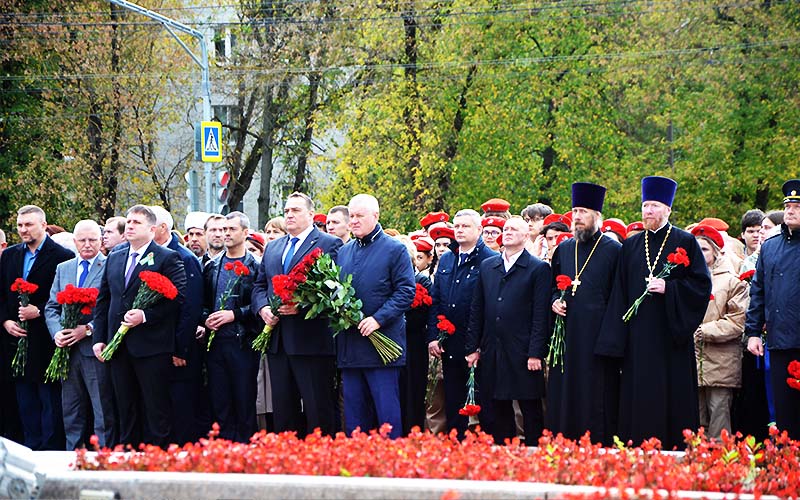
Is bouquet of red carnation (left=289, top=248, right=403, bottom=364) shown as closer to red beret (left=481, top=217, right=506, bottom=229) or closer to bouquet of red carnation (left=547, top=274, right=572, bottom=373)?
bouquet of red carnation (left=547, top=274, right=572, bottom=373)

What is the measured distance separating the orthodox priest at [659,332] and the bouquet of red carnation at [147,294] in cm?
394

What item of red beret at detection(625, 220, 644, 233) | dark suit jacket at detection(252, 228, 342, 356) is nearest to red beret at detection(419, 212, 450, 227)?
red beret at detection(625, 220, 644, 233)

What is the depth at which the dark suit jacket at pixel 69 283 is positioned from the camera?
10.9m

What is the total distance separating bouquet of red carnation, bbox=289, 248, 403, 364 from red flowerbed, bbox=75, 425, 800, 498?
227 centimetres

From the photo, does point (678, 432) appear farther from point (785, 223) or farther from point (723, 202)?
point (723, 202)

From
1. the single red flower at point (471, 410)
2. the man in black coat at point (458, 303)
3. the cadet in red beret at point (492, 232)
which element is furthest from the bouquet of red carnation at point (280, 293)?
the cadet in red beret at point (492, 232)

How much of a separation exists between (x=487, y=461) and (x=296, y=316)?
3698 millimetres

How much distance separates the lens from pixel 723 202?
29.6 metres

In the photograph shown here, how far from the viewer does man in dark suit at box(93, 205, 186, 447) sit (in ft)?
32.7

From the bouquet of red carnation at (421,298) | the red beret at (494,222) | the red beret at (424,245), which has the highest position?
the red beret at (494,222)

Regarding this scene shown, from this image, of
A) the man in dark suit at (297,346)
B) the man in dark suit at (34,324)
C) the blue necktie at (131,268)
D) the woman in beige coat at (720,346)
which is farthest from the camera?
the man in dark suit at (34,324)

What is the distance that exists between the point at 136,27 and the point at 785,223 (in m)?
22.9

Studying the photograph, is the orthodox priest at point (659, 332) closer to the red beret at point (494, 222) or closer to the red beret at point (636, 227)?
the red beret at point (636, 227)

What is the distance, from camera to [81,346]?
10.9m
